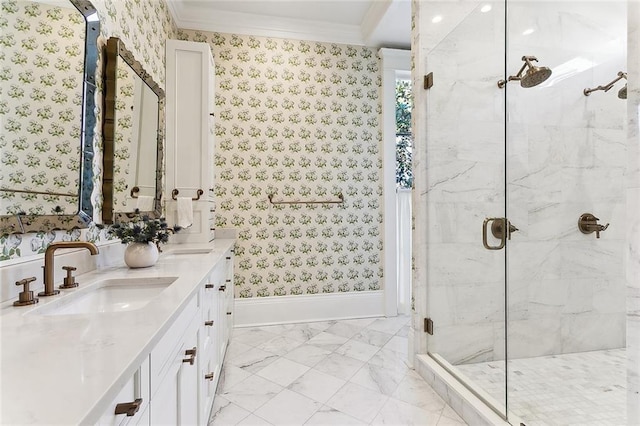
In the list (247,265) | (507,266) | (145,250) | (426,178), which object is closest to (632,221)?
(507,266)

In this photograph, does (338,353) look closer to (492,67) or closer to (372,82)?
(492,67)

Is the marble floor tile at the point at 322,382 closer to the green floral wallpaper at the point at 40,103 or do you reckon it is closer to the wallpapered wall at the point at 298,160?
the wallpapered wall at the point at 298,160

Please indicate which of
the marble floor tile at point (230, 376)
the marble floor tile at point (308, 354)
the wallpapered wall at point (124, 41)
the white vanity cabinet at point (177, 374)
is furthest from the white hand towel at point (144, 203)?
the marble floor tile at point (308, 354)

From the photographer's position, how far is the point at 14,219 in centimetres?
101

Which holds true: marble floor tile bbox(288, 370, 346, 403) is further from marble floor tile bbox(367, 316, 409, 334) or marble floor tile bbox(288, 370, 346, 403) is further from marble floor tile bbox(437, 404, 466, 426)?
marble floor tile bbox(367, 316, 409, 334)

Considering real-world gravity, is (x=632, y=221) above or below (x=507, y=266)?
above

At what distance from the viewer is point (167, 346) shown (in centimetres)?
87

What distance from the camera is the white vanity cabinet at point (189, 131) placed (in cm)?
261

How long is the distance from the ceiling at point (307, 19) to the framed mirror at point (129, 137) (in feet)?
3.24

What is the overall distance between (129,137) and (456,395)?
2304 mm

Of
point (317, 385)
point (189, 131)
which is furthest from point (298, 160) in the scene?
point (317, 385)

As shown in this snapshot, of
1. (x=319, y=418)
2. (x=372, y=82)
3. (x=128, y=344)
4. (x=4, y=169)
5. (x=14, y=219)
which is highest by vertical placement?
(x=372, y=82)

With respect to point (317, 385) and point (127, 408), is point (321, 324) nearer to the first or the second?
point (317, 385)

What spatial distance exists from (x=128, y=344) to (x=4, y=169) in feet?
2.49
